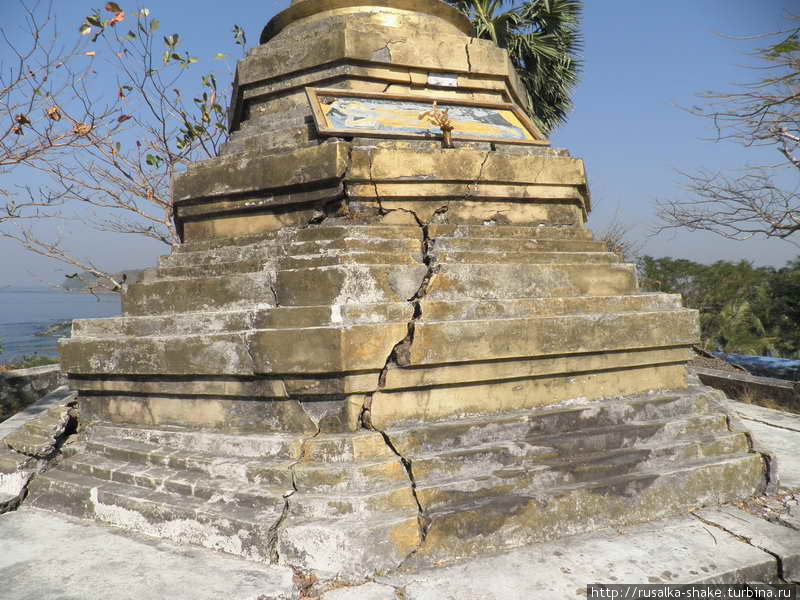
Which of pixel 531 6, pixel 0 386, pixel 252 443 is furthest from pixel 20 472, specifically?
pixel 531 6

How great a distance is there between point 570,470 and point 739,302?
14.3 metres

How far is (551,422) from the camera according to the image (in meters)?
3.05

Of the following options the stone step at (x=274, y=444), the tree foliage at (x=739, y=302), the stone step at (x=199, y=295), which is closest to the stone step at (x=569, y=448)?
the stone step at (x=274, y=444)

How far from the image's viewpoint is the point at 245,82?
14.8ft

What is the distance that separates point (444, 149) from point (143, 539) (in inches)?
108

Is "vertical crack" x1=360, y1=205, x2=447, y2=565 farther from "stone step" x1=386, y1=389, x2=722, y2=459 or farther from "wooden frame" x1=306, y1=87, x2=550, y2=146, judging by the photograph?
"wooden frame" x1=306, y1=87, x2=550, y2=146

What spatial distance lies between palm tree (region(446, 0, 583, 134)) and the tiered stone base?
909 centimetres

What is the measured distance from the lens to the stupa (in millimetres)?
2623

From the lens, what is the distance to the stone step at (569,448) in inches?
107

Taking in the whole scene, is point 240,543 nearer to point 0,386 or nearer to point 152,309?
point 152,309

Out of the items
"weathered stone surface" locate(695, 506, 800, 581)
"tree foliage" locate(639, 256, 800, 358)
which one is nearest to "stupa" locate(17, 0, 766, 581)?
"weathered stone surface" locate(695, 506, 800, 581)

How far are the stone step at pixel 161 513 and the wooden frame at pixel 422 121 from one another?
2270 mm

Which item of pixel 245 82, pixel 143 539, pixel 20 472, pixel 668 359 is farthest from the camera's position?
pixel 245 82

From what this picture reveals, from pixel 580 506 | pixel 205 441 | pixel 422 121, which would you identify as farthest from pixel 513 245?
pixel 205 441
